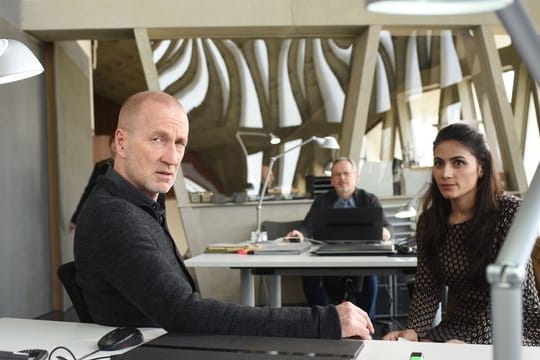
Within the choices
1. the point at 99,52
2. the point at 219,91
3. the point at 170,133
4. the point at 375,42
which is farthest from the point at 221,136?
the point at 170,133

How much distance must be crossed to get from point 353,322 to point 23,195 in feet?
16.7

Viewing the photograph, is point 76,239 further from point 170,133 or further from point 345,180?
point 345,180

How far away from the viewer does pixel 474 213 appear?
7.71 ft

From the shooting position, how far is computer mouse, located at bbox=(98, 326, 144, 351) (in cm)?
140

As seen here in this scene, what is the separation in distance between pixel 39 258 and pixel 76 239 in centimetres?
500

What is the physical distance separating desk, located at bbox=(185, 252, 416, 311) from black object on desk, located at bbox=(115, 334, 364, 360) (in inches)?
80.1

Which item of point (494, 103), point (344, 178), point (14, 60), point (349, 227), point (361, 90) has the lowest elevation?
point (349, 227)

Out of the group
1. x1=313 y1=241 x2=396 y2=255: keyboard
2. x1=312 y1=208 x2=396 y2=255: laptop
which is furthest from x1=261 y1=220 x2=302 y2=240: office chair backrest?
x1=313 y1=241 x2=396 y2=255: keyboard

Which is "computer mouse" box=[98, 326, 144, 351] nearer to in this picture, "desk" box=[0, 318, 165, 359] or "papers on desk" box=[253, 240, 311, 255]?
"desk" box=[0, 318, 165, 359]

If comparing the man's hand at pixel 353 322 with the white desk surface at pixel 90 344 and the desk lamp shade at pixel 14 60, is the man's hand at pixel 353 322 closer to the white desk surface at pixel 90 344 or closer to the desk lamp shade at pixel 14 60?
the white desk surface at pixel 90 344

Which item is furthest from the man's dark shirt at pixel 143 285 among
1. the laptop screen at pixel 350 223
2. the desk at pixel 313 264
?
the laptop screen at pixel 350 223

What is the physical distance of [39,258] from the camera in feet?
20.6

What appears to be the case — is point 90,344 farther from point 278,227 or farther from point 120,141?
point 278,227

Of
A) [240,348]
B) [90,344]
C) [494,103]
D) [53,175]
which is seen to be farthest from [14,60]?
[494,103]
